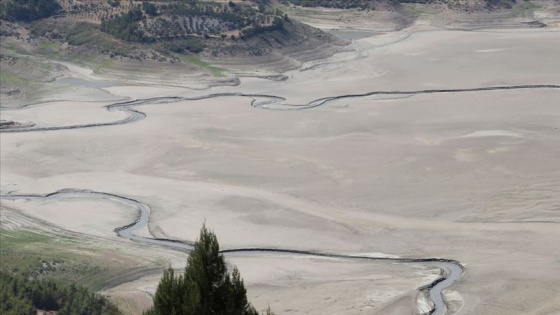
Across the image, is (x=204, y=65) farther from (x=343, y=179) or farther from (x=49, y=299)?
(x=49, y=299)

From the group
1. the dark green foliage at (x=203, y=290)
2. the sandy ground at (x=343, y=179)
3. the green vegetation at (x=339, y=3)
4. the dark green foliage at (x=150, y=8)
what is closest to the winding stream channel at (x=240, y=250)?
the sandy ground at (x=343, y=179)

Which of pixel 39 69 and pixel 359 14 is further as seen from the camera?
pixel 359 14

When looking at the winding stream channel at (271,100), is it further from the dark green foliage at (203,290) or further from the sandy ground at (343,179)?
the dark green foliage at (203,290)

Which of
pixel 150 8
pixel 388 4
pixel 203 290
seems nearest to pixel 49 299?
pixel 203 290

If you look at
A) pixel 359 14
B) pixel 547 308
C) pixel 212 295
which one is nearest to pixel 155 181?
pixel 547 308

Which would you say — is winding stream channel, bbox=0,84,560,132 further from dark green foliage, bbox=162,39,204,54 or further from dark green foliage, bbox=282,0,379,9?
dark green foliage, bbox=282,0,379,9

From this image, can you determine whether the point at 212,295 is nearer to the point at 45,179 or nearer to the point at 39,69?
the point at 45,179

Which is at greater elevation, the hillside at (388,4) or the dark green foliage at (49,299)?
the dark green foliage at (49,299)
